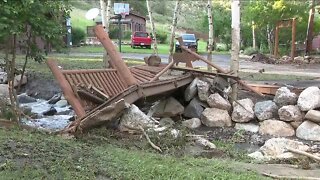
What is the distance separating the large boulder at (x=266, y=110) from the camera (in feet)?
42.8

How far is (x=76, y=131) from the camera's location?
30.0ft

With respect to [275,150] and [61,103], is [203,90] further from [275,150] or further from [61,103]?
[61,103]

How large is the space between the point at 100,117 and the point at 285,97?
601cm

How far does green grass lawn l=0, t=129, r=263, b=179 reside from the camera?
5996 millimetres

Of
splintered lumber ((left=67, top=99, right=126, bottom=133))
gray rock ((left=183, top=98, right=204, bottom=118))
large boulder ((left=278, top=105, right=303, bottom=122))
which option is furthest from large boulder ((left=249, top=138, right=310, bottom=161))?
gray rock ((left=183, top=98, right=204, bottom=118))

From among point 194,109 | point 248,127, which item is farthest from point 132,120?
point 248,127

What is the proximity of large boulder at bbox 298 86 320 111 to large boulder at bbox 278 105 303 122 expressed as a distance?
0.14 meters

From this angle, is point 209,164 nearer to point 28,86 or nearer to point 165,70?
point 165,70

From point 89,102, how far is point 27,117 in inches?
139

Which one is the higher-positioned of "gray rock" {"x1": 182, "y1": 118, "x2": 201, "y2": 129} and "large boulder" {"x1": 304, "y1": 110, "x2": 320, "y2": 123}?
"large boulder" {"x1": 304, "y1": 110, "x2": 320, "y2": 123}

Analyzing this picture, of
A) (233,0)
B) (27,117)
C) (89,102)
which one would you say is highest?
(233,0)

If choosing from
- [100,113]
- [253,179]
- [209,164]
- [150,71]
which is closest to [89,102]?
[100,113]

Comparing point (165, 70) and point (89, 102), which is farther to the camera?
point (165, 70)

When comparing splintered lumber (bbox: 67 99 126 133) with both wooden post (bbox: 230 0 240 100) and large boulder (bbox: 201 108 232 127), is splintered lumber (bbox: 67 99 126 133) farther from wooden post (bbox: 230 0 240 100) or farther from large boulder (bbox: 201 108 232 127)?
wooden post (bbox: 230 0 240 100)
